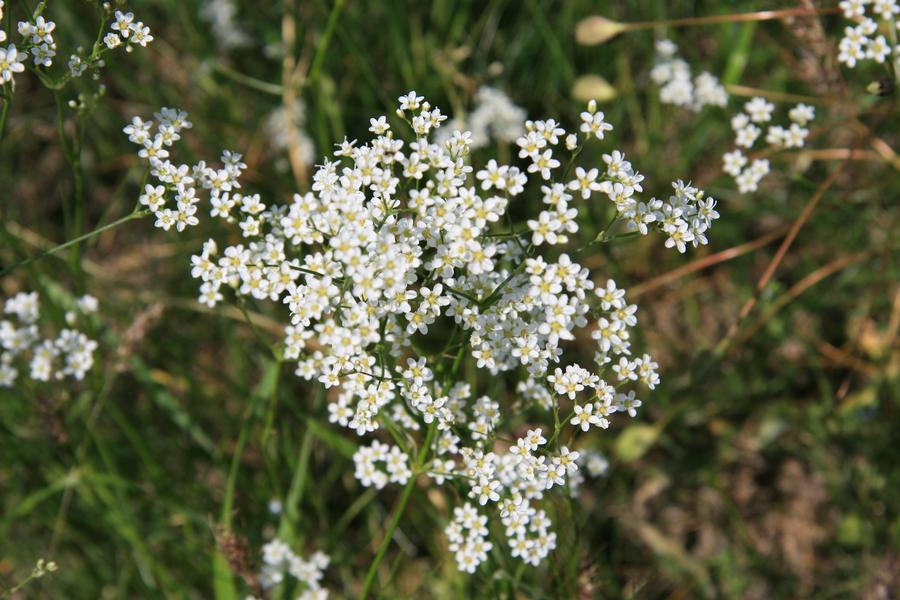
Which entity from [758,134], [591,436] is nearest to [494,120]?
[758,134]

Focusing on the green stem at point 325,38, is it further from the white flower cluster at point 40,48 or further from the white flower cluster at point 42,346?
the white flower cluster at point 42,346

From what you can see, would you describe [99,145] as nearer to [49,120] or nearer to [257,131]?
[49,120]

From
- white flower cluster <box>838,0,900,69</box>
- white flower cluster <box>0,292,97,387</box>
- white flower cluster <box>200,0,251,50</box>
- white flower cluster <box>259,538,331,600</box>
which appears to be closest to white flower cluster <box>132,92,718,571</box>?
white flower cluster <box>259,538,331,600</box>

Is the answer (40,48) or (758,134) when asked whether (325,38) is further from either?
(758,134)

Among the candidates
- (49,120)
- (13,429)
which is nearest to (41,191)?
(49,120)

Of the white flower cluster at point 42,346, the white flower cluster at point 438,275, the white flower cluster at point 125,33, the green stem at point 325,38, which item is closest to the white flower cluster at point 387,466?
the white flower cluster at point 438,275

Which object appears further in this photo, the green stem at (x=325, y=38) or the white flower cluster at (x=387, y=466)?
the green stem at (x=325, y=38)
